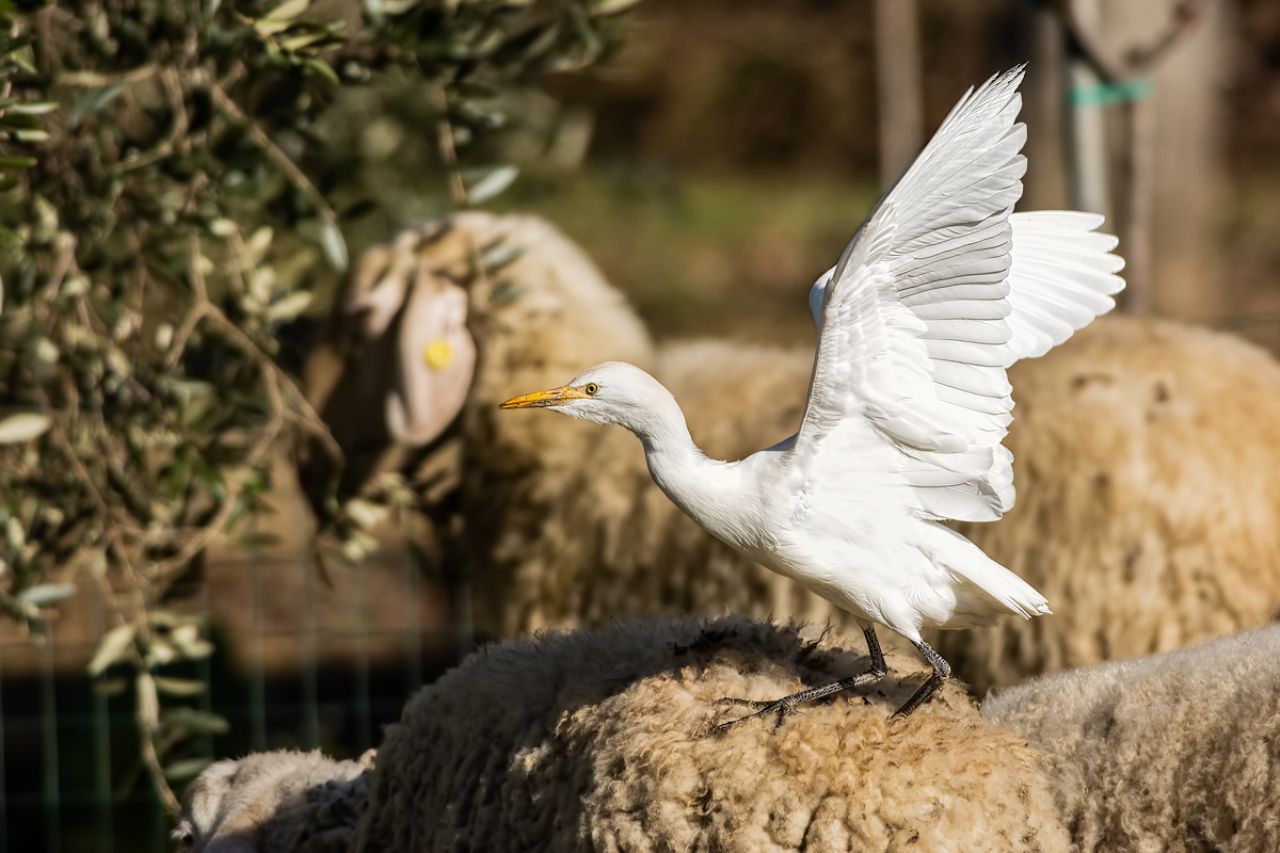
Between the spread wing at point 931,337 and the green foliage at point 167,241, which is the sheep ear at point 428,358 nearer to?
the green foliage at point 167,241

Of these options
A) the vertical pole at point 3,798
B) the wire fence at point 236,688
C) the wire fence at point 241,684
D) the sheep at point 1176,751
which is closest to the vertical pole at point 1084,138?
the wire fence at point 241,684

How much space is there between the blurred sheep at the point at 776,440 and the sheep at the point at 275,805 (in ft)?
4.63

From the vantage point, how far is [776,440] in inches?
163

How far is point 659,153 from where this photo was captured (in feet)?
60.1

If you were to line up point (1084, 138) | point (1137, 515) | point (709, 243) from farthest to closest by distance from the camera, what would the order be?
point (709, 243) < point (1084, 138) < point (1137, 515)

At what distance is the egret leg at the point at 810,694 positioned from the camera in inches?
80.3

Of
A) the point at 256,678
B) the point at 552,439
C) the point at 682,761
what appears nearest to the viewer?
the point at 682,761

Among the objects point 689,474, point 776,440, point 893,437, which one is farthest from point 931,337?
point 776,440

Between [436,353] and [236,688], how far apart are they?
404 centimetres

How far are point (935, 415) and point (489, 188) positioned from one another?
5.20ft

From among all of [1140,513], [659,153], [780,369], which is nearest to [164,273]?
[780,369]

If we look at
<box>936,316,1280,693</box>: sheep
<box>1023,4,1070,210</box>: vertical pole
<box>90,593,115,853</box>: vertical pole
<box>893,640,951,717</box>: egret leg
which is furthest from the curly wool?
<box>1023,4,1070,210</box>: vertical pole

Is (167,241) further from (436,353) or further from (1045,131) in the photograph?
(1045,131)

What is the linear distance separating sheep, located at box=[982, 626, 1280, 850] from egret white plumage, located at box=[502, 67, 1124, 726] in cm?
19
